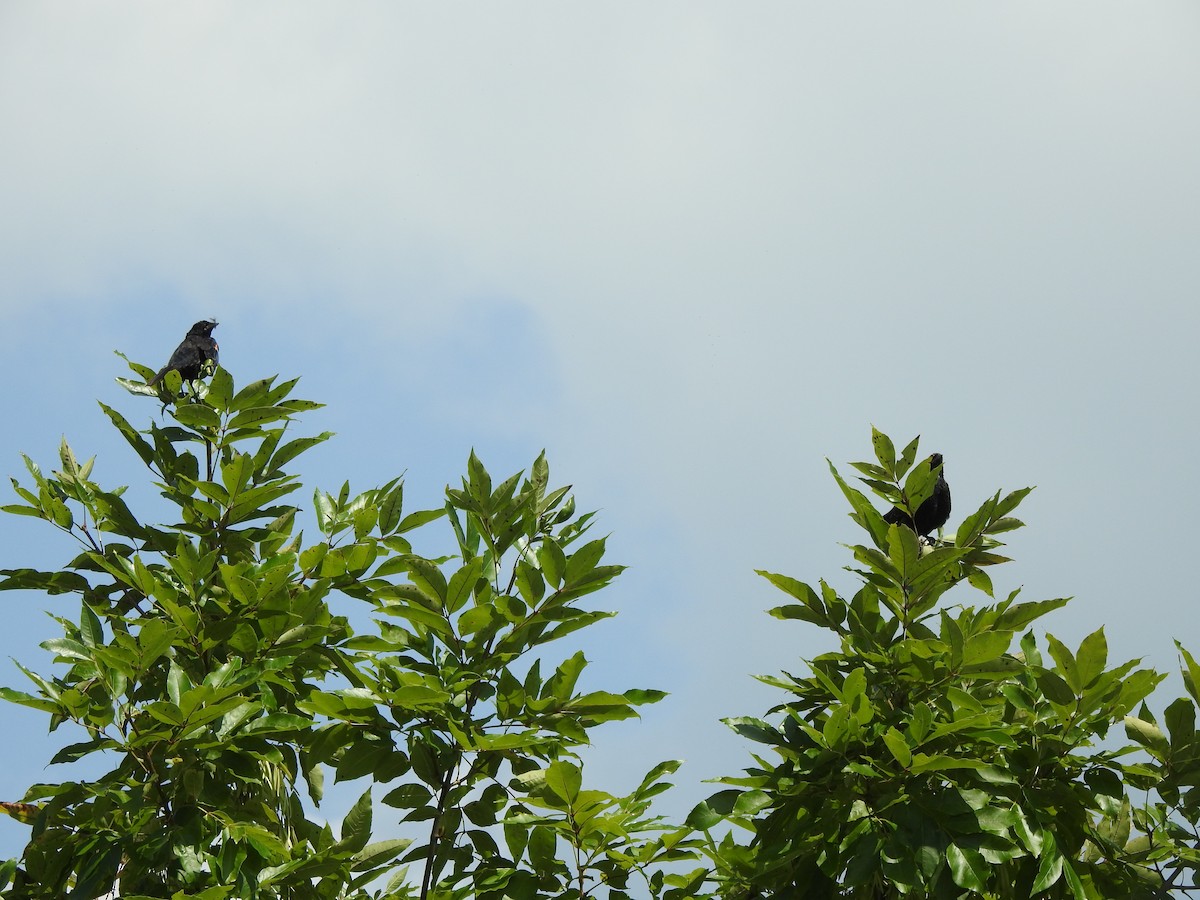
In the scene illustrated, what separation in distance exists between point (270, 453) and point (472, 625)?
5.90 feet

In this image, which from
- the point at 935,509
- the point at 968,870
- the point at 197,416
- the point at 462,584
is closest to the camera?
the point at 968,870

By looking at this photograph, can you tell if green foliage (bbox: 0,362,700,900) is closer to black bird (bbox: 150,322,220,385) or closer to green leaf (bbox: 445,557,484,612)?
green leaf (bbox: 445,557,484,612)

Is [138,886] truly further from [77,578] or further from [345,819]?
[77,578]

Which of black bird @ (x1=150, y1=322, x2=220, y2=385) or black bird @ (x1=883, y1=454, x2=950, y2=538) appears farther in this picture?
black bird @ (x1=150, y1=322, x2=220, y2=385)

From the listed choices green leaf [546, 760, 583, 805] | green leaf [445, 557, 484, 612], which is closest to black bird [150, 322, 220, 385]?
green leaf [445, 557, 484, 612]

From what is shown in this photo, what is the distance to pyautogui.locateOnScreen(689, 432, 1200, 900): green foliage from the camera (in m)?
4.15

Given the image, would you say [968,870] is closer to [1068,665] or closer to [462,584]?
[1068,665]

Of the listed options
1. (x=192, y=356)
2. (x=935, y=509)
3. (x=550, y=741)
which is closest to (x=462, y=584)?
(x=550, y=741)

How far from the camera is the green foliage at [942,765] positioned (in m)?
4.15

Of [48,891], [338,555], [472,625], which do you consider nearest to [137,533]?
[338,555]

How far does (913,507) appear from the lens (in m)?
5.23

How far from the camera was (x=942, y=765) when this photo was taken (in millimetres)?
4059

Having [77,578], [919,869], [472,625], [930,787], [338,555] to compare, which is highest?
[77,578]

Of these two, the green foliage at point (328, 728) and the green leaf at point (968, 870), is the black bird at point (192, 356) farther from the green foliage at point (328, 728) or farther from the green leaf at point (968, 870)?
the green leaf at point (968, 870)
